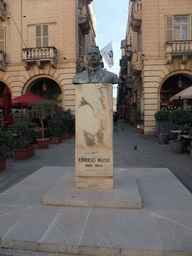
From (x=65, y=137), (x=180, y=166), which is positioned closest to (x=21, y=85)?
(x=65, y=137)

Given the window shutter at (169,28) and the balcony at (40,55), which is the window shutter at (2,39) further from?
the window shutter at (169,28)

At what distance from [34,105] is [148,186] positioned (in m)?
7.14

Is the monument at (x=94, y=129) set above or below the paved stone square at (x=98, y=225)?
above

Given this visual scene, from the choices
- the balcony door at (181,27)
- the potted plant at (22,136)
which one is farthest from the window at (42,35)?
the potted plant at (22,136)

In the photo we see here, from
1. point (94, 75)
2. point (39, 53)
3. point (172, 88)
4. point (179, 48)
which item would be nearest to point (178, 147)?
point (94, 75)

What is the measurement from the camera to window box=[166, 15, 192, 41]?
14445 millimetres

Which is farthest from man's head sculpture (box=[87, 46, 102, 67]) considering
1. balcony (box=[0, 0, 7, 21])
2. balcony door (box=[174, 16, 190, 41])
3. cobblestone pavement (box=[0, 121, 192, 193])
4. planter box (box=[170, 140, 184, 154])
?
balcony (box=[0, 0, 7, 21])

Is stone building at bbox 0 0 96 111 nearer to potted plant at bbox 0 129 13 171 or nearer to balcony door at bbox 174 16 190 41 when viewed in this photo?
balcony door at bbox 174 16 190 41

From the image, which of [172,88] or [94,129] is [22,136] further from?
[172,88]

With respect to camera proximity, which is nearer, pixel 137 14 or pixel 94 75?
pixel 94 75

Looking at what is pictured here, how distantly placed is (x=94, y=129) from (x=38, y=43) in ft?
48.4

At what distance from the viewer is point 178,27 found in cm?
1470

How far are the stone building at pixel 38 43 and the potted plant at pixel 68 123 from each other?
129 centimetres

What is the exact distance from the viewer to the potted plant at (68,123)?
42.8ft
